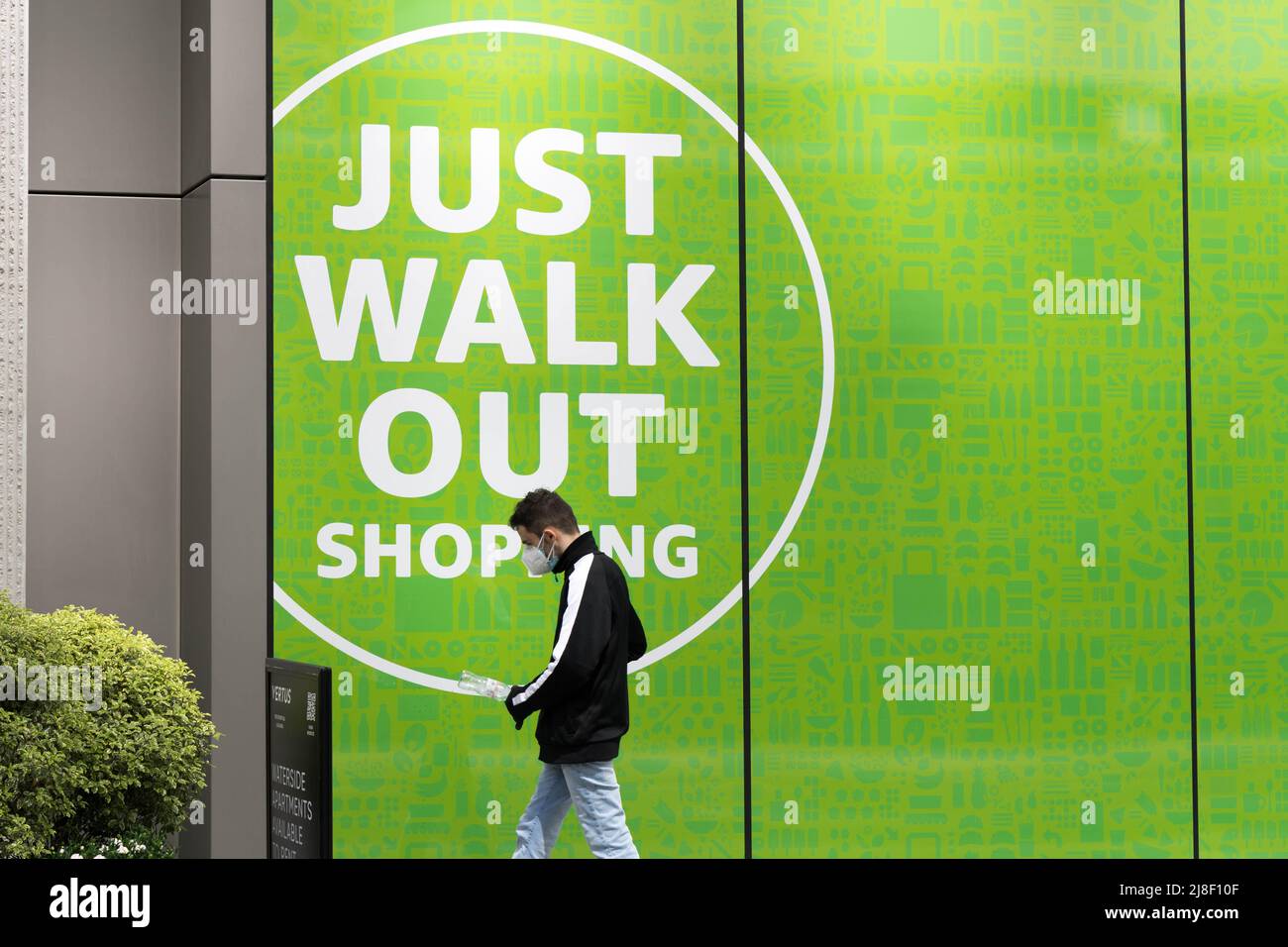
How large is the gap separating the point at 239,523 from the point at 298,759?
255 cm

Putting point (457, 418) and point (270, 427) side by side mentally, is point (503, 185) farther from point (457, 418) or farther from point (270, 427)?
point (270, 427)

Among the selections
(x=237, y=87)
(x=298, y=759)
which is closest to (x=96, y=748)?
(x=298, y=759)

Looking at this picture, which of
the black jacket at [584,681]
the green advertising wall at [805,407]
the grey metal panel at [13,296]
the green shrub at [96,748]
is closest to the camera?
the green shrub at [96,748]

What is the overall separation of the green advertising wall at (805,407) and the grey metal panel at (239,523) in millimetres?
135

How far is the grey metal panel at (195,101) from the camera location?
7.18m

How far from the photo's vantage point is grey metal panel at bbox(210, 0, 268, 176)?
23.4 ft

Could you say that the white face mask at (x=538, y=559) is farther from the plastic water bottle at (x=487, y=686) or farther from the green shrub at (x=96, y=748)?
the green shrub at (x=96, y=748)

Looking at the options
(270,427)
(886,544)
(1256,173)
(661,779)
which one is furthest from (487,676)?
(1256,173)

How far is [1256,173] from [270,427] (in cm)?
558

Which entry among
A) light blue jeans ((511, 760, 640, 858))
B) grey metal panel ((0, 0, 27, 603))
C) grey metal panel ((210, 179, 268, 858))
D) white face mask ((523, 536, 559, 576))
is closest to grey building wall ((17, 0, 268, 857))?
grey metal panel ((210, 179, 268, 858))

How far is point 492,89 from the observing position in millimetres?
7422

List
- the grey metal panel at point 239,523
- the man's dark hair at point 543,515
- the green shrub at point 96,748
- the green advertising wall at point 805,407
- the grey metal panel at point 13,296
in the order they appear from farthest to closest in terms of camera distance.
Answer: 1. the green advertising wall at point 805,407
2. the grey metal panel at point 239,523
3. the grey metal panel at point 13,296
4. the man's dark hair at point 543,515
5. the green shrub at point 96,748

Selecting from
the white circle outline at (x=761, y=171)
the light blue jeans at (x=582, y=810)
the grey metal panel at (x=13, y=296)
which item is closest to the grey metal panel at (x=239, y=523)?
the white circle outline at (x=761, y=171)

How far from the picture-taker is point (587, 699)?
19.6ft
